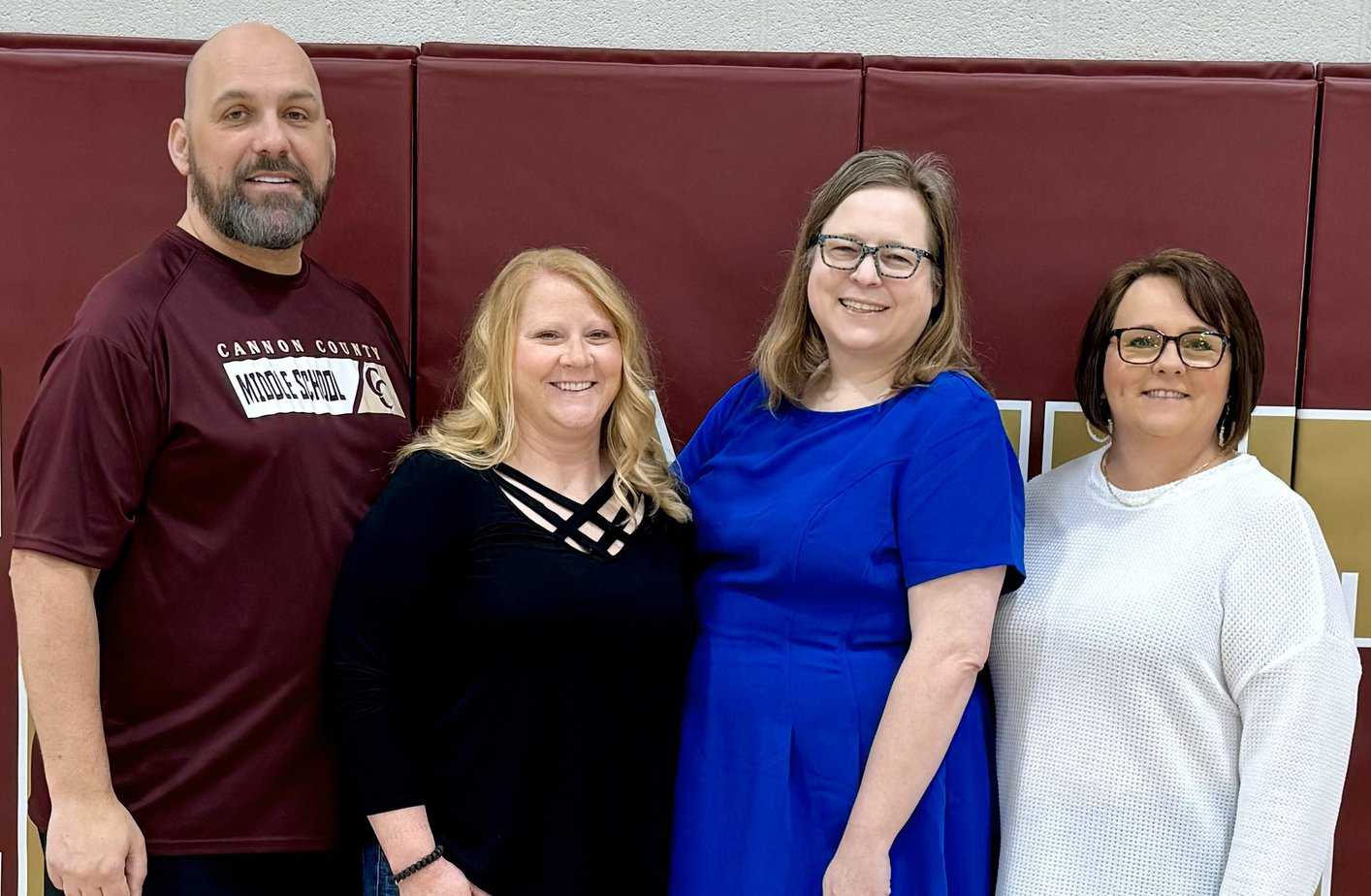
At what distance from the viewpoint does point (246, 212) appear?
1612mm

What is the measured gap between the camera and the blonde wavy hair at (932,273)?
5.19 ft

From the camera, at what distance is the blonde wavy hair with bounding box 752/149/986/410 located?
1.58 m

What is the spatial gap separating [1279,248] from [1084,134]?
1.31 feet

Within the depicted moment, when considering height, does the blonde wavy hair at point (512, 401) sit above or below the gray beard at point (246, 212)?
below

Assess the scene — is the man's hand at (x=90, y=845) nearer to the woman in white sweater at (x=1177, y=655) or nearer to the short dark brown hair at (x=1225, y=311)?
the woman in white sweater at (x=1177, y=655)

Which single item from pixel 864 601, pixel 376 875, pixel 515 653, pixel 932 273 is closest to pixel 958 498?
pixel 864 601

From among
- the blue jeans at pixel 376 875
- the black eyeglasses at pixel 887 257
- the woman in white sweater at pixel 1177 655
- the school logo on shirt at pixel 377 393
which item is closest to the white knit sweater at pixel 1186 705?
the woman in white sweater at pixel 1177 655

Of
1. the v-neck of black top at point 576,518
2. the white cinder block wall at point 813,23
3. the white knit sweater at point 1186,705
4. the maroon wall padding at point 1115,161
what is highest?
the white cinder block wall at point 813,23

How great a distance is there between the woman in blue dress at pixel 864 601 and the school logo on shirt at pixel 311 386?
0.53 m

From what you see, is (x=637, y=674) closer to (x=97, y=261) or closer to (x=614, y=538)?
(x=614, y=538)

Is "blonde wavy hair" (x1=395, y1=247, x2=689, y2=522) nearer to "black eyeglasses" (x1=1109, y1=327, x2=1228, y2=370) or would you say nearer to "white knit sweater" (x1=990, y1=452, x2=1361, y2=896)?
"white knit sweater" (x1=990, y1=452, x2=1361, y2=896)

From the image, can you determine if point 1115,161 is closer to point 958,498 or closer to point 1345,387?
point 1345,387

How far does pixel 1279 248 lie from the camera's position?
1977 millimetres

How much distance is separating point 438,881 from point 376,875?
0.17 metres
